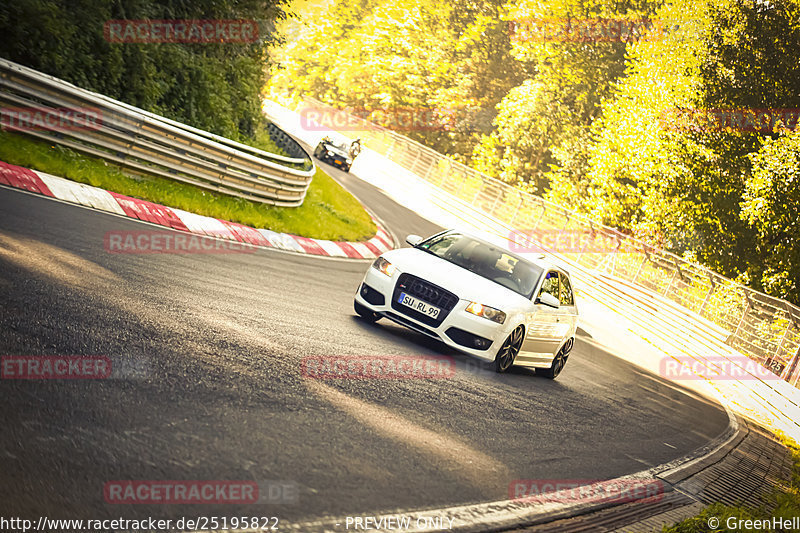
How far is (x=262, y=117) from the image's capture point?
20.6 metres

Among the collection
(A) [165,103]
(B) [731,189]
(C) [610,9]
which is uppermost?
(C) [610,9]

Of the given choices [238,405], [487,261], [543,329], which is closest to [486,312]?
[487,261]

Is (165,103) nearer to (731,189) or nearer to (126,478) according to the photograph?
(126,478)

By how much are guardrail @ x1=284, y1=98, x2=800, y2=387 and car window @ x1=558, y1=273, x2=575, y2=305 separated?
835 centimetres

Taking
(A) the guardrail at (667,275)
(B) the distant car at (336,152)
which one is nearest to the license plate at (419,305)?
(A) the guardrail at (667,275)

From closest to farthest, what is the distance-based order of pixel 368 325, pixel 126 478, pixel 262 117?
pixel 126 478, pixel 368 325, pixel 262 117

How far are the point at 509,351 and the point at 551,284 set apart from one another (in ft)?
5.35

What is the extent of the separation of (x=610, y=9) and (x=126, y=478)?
52193mm

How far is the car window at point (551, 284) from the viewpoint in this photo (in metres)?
10.6

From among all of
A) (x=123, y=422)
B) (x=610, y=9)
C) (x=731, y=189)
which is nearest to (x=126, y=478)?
(x=123, y=422)

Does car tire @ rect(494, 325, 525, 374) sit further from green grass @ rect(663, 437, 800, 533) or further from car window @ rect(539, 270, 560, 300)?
green grass @ rect(663, 437, 800, 533)

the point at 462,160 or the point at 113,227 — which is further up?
the point at 462,160

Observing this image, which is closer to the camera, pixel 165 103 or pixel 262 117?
pixel 165 103

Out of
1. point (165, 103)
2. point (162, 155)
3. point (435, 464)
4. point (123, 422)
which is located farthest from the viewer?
point (165, 103)
